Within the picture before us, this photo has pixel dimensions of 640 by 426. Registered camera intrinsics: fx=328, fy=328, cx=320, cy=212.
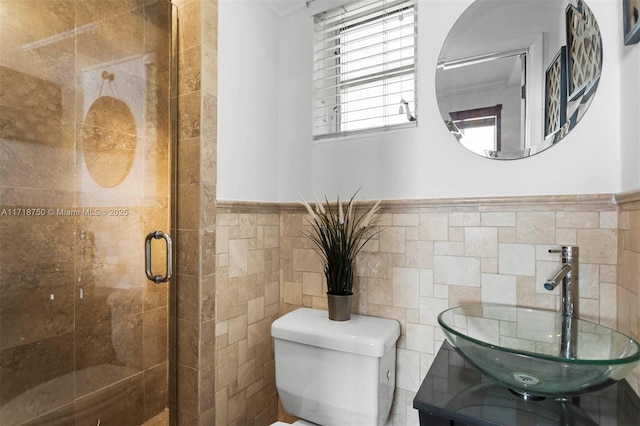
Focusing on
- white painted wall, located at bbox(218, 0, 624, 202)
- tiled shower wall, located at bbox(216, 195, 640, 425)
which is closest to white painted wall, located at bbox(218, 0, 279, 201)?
white painted wall, located at bbox(218, 0, 624, 202)

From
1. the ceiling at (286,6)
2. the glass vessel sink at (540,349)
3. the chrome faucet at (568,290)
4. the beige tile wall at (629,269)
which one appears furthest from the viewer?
the ceiling at (286,6)

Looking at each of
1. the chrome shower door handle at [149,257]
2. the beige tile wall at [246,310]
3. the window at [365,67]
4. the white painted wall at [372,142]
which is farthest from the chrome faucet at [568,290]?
the chrome shower door handle at [149,257]

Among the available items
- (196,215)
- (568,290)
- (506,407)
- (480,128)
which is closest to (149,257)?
(196,215)

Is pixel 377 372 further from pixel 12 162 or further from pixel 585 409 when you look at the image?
pixel 12 162

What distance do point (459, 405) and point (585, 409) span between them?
0.98ft

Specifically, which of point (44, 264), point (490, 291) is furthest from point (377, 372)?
point (44, 264)

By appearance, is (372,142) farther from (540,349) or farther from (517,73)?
(540,349)

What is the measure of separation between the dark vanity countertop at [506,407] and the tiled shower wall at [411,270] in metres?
0.30

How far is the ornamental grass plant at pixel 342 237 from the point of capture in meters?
1.32

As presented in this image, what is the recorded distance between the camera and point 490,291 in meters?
1.17

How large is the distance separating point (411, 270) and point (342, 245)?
29 centimetres

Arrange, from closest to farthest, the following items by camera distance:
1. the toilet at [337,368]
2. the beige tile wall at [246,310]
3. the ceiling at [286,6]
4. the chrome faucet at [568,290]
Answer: the chrome faucet at [568,290]
the toilet at [337,368]
the beige tile wall at [246,310]
the ceiling at [286,6]

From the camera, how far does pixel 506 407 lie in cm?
79

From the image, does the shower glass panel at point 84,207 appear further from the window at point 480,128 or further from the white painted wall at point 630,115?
the white painted wall at point 630,115
